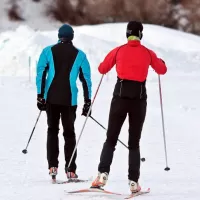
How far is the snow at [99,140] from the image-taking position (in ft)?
19.6

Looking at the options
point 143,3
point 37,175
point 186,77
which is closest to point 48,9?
point 143,3

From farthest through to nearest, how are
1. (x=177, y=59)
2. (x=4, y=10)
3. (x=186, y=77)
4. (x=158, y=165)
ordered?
(x=4, y=10) < (x=177, y=59) < (x=186, y=77) < (x=158, y=165)

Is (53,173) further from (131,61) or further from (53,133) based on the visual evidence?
(131,61)

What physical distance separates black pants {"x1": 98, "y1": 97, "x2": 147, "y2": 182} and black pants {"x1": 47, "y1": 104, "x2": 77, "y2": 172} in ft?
2.48

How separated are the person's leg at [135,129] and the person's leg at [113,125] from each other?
0.23 feet

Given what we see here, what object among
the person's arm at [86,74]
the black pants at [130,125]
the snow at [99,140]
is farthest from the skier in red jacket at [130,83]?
the person's arm at [86,74]

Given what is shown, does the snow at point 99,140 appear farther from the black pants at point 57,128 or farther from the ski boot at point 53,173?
the black pants at point 57,128

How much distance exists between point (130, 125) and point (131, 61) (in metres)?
0.53

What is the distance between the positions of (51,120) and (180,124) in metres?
6.20

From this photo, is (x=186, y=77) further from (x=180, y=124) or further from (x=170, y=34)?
(x=180, y=124)

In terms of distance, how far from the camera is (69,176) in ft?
20.8

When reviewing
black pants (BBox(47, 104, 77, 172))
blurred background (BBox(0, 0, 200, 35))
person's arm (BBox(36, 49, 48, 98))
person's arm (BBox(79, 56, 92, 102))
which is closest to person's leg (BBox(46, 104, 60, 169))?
black pants (BBox(47, 104, 77, 172))

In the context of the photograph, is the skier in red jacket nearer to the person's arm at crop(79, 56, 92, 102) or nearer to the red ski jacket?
the red ski jacket

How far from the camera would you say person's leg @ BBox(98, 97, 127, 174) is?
17.5 ft
